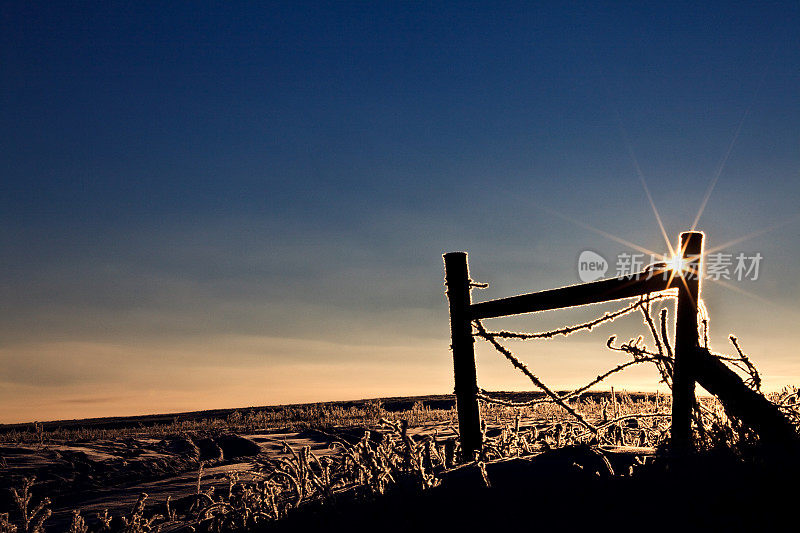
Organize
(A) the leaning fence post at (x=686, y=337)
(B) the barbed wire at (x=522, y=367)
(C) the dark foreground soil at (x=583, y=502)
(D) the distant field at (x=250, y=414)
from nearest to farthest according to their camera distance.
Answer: (C) the dark foreground soil at (x=583, y=502), (A) the leaning fence post at (x=686, y=337), (B) the barbed wire at (x=522, y=367), (D) the distant field at (x=250, y=414)

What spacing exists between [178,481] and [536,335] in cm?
720

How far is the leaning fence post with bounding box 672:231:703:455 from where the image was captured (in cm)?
466

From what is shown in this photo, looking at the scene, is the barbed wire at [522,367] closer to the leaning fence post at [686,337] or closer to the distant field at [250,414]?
the leaning fence post at [686,337]

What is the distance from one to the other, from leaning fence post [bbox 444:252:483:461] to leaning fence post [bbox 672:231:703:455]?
1.89 meters

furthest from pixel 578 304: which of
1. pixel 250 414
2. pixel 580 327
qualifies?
pixel 250 414

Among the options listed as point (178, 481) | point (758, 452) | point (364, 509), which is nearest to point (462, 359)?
point (364, 509)

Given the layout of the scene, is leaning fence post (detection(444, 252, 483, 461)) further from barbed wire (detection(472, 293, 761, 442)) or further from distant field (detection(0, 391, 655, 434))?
distant field (detection(0, 391, 655, 434))

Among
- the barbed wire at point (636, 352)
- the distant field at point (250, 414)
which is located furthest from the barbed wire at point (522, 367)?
the distant field at point (250, 414)

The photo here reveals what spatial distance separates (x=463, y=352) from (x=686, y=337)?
212 centimetres

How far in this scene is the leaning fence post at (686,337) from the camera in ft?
15.3

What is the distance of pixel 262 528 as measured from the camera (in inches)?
175

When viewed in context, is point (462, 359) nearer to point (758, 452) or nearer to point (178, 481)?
point (758, 452)

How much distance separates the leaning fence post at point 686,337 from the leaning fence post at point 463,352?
189 cm

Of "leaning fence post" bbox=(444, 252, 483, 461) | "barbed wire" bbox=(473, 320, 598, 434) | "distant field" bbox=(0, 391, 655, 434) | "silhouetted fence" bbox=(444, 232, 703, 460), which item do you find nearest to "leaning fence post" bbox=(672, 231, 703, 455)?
"silhouetted fence" bbox=(444, 232, 703, 460)
